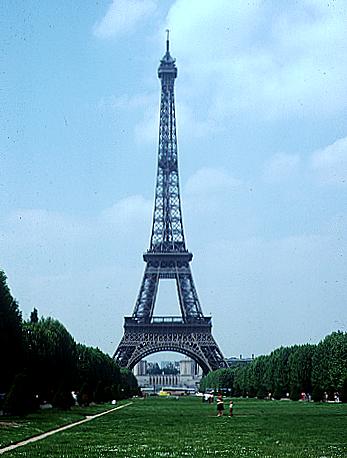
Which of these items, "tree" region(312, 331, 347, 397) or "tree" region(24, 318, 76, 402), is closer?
"tree" region(24, 318, 76, 402)

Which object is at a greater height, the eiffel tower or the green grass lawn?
the eiffel tower

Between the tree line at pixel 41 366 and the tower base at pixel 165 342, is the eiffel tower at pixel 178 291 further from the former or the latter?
the tree line at pixel 41 366

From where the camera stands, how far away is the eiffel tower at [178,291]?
10662 centimetres

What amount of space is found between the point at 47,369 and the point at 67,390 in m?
4.42

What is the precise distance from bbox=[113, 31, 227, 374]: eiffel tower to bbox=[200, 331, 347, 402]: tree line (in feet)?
20.4

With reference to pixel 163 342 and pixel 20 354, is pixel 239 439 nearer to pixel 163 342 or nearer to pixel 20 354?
pixel 20 354

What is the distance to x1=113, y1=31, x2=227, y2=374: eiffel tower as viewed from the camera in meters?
107

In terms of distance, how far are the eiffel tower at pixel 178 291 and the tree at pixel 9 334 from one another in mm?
58366

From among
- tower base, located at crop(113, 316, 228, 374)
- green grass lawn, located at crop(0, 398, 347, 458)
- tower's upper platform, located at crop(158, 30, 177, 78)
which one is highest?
tower's upper platform, located at crop(158, 30, 177, 78)

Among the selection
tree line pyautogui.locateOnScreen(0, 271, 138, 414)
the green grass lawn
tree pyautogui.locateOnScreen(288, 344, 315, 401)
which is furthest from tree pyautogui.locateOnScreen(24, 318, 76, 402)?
the green grass lawn

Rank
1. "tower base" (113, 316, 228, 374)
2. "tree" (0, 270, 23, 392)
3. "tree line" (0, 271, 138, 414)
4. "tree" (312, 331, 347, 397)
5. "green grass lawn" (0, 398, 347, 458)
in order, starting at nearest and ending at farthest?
"green grass lawn" (0, 398, 347, 458) < "tree line" (0, 271, 138, 414) < "tree" (0, 270, 23, 392) < "tree" (312, 331, 347, 397) < "tower base" (113, 316, 228, 374)

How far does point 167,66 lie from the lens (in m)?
113

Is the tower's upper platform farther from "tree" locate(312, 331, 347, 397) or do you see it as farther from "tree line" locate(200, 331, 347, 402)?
"tree" locate(312, 331, 347, 397)

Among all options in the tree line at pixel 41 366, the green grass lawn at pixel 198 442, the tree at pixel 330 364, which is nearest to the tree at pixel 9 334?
the tree line at pixel 41 366
